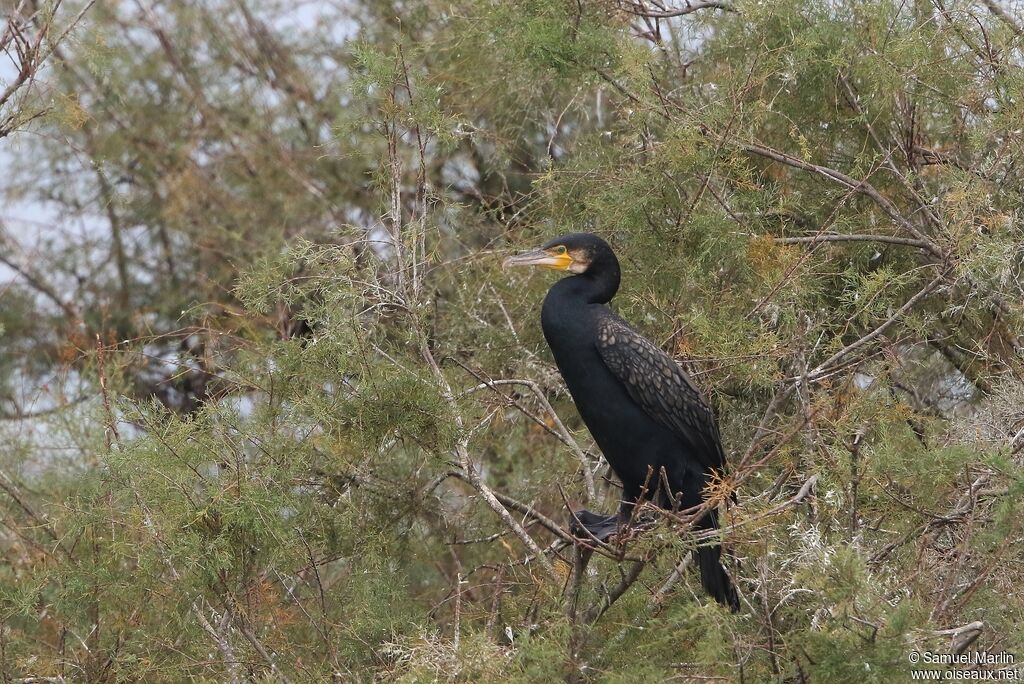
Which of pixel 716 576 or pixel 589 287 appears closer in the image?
pixel 716 576

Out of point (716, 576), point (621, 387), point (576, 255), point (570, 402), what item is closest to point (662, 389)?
point (621, 387)

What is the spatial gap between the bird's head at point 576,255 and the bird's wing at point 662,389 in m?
0.25

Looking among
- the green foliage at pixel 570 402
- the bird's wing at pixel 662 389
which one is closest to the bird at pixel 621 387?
the bird's wing at pixel 662 389

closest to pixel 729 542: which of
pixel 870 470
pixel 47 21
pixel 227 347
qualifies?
pixel 870 470

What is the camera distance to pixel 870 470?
158 inches

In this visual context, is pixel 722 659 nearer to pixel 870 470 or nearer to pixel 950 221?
pixel 870 470

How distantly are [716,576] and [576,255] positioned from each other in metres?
1.25

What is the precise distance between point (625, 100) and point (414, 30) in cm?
216

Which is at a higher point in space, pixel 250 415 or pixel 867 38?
pixel 867 38

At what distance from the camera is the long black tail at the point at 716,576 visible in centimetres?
442

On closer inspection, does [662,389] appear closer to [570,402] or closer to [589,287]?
[589,287]

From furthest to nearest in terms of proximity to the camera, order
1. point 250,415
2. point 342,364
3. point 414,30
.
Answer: point 414,30 → point 250,415 → point 342,364

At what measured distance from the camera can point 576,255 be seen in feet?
16.7

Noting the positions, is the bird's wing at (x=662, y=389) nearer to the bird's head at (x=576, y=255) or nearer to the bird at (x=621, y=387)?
the bird at (x=621, y=387)
